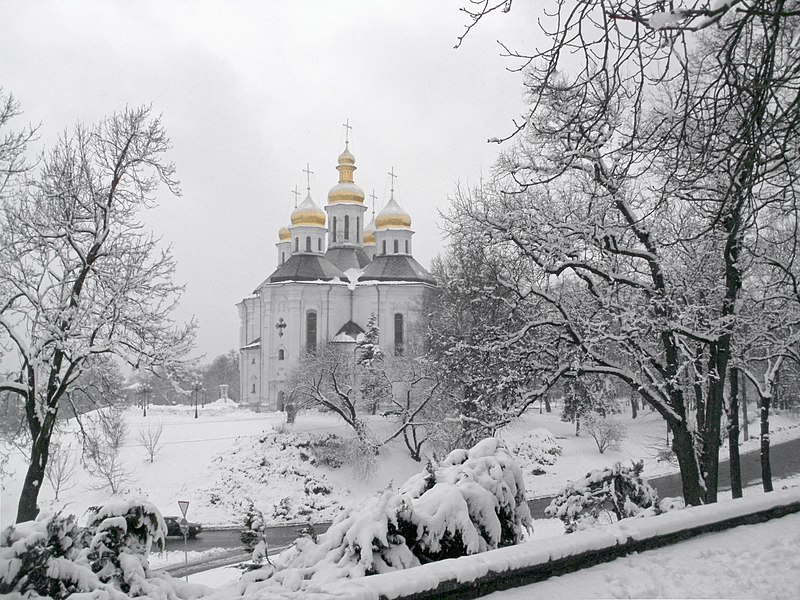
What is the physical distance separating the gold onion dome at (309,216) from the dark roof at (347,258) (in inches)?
133

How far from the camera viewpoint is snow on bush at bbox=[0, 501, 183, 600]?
461 centimetres

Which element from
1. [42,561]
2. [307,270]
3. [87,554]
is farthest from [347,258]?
[42,561]

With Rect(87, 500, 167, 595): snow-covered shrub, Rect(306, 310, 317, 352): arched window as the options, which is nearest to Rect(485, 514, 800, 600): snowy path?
Rect(87, 500, 167, 595): snow-covered shrub

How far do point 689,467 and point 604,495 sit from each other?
2.65m

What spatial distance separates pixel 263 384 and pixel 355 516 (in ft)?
153

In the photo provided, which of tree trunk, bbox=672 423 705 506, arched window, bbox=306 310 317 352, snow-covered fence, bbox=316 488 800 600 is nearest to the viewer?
snow-covered fence, bbox=316 488 800 600

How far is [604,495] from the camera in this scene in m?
9.78

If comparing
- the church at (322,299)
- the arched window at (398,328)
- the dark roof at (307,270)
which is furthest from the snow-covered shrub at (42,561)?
the dark roof at (307,270)

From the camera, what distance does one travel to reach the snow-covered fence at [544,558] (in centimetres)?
477

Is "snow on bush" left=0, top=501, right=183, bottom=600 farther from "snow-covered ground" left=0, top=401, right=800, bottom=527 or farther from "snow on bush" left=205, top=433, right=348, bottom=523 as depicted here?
"snow on bush" left=205, top=433, right=348, bottom=523

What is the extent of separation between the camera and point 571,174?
13258 millimetres

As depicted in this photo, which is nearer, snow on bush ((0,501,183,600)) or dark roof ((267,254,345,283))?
snow on bush ((0,501,183,600))

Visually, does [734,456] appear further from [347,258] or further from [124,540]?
[347,258]

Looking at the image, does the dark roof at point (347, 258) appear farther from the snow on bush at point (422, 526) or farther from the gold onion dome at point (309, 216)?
the snow on bush at point (422, 526)
